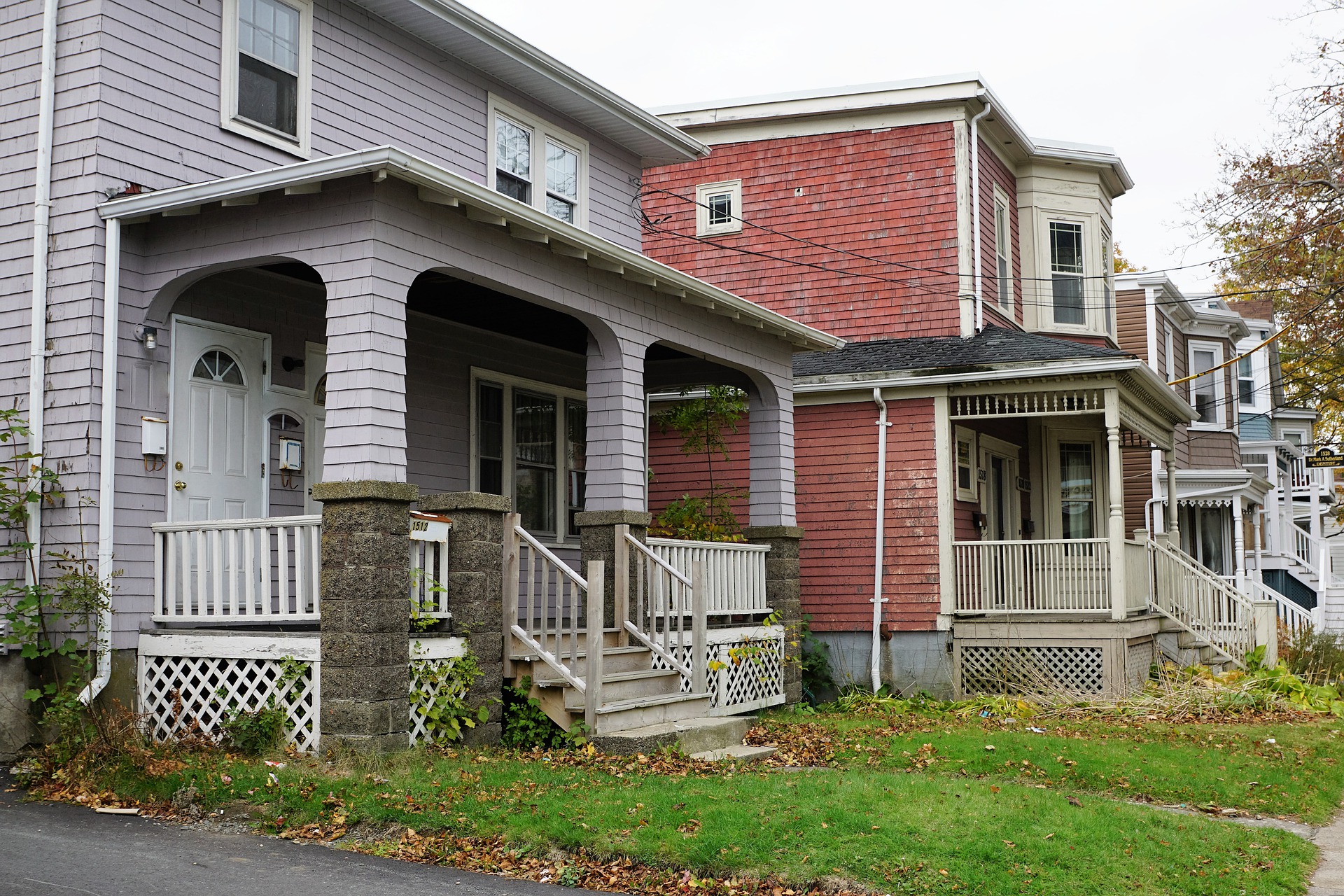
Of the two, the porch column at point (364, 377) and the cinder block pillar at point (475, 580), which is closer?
the porch column at point (364, 377)

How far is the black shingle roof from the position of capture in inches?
623

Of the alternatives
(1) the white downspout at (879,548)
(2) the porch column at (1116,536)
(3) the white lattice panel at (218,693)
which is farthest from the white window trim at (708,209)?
(3) the white lattice panel at (218,693)

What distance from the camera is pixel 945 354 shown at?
1694 centimetres

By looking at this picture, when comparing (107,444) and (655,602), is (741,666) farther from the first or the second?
(107,444)

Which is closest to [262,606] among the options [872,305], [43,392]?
[43,392]

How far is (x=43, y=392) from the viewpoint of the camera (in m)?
9.59

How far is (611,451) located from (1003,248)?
10.8m

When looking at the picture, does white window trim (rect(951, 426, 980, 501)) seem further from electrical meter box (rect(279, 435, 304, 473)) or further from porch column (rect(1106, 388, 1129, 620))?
electrical meter box (rect(279, 435, 304, 473))

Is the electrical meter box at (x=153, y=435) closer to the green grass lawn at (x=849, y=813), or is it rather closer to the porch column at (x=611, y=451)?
the green grass lawn at (x=849, y=813)

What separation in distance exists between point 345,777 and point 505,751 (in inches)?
68.6

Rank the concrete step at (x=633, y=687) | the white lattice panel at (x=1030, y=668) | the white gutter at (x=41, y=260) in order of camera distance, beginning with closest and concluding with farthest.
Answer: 1. the white gutter at (x=41, y=260)
2. the concrete step at (x=633, y=687)
3. the white lattice panel at (x=1030, y=668)

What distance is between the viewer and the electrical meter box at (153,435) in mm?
9602

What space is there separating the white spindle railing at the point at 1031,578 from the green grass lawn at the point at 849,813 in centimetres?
502

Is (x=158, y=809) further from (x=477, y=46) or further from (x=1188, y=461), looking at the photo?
(x=1188, y=461)
